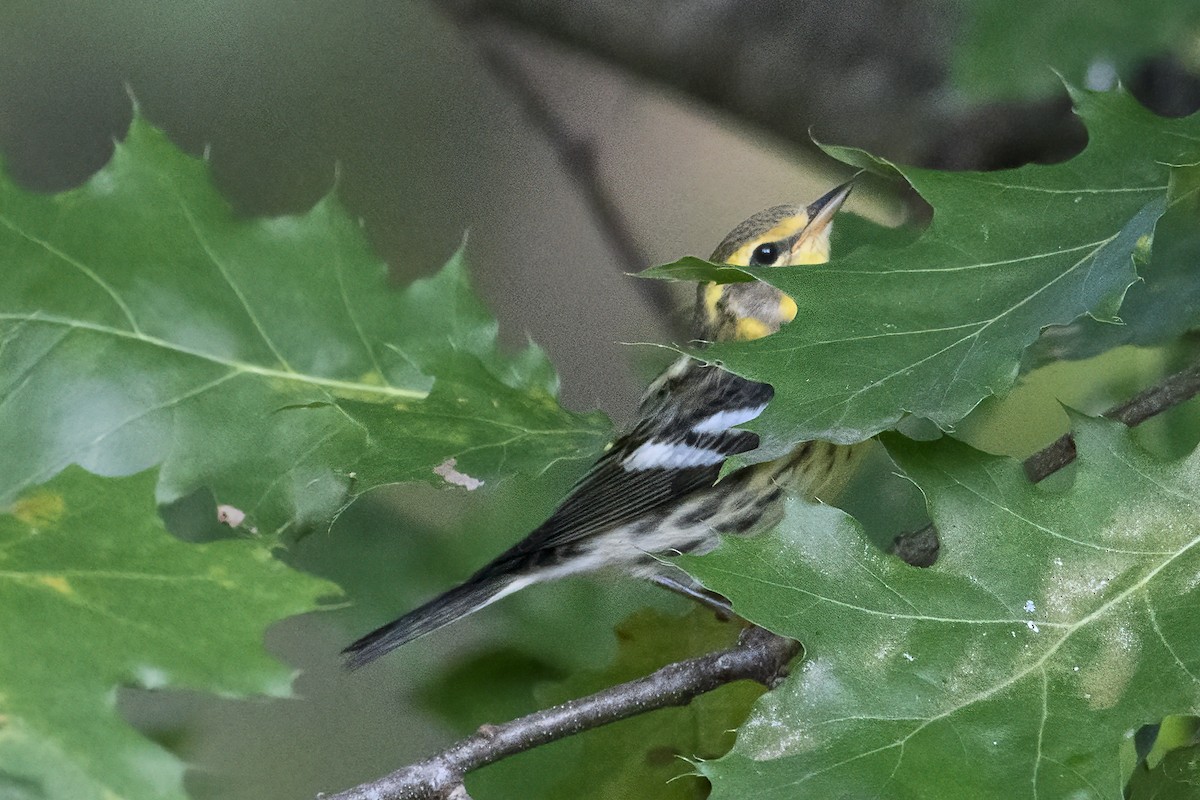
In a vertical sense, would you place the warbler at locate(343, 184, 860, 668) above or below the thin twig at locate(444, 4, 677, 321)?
below

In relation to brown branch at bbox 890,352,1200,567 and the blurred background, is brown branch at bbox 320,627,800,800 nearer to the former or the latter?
brown branch at bbox 890,352,1200,567

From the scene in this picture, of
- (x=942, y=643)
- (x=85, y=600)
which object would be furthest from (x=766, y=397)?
(x=85, y=600)

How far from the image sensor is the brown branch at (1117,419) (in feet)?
2.79

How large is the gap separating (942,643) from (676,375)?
2.18 ft

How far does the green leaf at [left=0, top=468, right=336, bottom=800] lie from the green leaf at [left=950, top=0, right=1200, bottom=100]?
0.52m

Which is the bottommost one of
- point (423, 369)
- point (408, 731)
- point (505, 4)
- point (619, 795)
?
point (408, 731)

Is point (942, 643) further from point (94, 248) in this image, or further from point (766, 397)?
point (94, 248)

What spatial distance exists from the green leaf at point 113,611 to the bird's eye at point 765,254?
0.69 meters

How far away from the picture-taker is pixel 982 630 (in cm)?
67

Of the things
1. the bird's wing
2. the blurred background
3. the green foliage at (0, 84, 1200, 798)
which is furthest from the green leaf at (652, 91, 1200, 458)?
the blurred background

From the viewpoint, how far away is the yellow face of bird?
124 centimetres

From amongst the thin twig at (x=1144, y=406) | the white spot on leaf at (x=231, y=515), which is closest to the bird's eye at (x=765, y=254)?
the thin twig at (x=1144, y=406)

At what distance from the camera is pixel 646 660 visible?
104cm

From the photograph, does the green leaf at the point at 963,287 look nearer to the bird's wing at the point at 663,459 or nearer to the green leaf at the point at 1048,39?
the green leaf at the point at 1048,39
